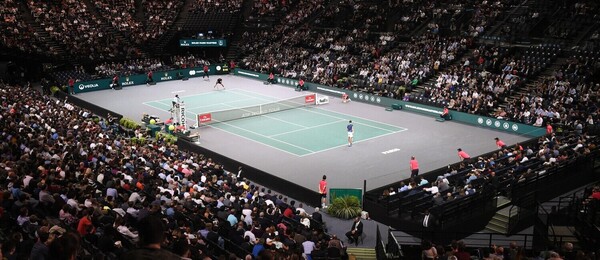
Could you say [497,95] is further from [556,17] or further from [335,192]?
[335,192]

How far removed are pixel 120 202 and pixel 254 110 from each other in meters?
23.6

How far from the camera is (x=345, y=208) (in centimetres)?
2291

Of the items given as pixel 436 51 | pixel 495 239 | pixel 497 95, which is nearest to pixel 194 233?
pixel 495 239

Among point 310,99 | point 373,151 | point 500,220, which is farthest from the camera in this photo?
point 310,99

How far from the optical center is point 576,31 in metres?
45.0

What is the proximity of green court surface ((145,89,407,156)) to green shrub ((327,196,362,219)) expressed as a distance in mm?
8623

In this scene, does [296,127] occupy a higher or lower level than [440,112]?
lower

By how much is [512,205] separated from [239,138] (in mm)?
18046

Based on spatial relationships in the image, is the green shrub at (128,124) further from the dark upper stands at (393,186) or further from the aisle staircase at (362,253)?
the aisle staircase at (362,253)

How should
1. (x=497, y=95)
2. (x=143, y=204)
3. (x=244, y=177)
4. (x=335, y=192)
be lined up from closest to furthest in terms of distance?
(x=143, y=204) < (x=335, y=192) < (x=244, y=177) < (x=497, y=95)

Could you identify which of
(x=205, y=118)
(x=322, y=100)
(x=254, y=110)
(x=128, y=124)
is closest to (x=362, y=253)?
(x=205, y=118)

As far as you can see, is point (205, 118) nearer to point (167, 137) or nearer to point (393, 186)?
point (167, 137)

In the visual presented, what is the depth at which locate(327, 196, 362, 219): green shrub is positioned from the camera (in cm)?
2281

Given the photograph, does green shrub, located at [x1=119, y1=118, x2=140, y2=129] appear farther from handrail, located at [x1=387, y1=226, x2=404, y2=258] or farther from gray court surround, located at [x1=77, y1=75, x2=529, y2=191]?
handrail, located at [x1=387, y1=226, x2=404, y2=258]
